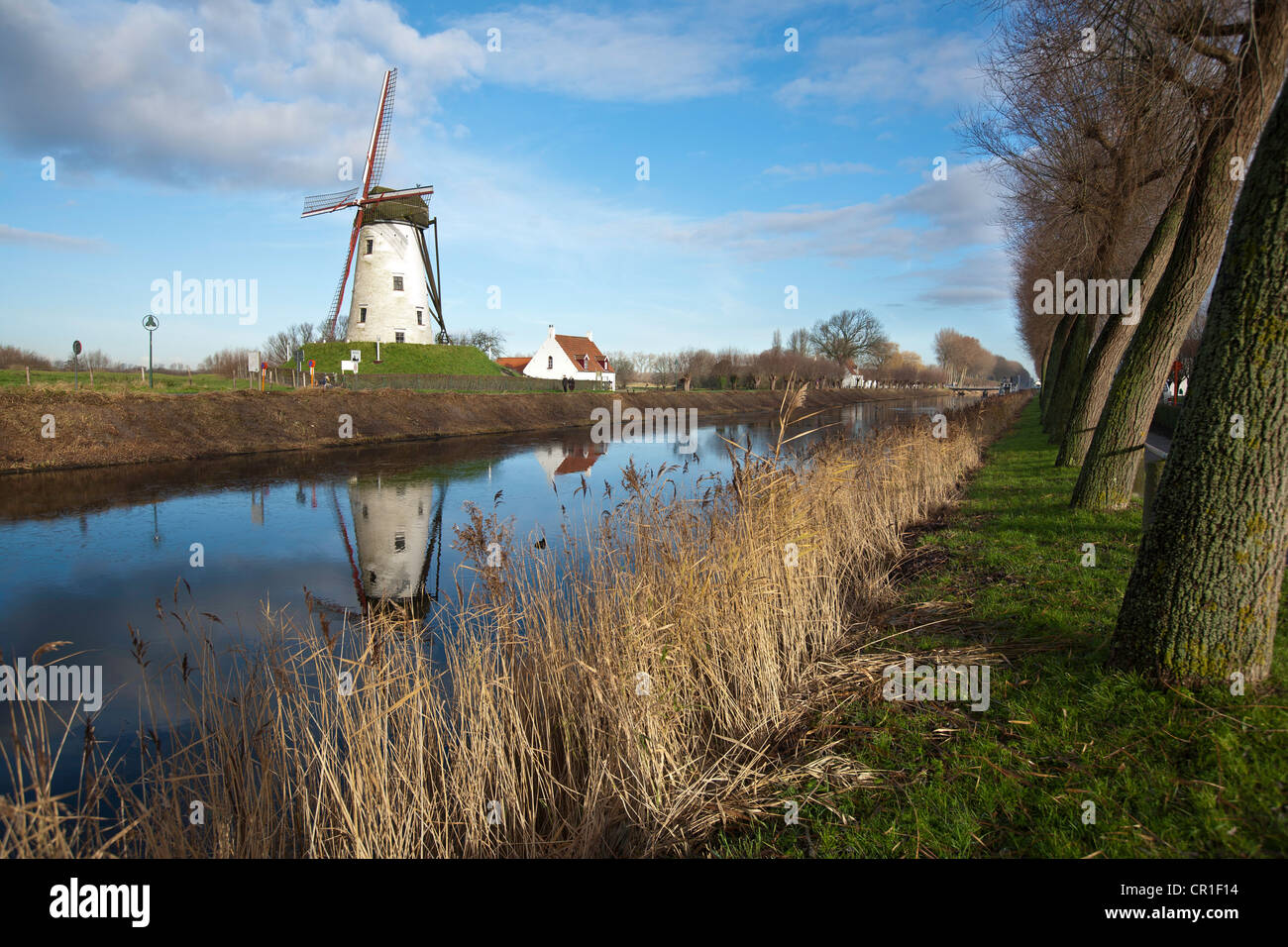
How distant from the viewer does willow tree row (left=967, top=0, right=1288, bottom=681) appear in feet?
11.4

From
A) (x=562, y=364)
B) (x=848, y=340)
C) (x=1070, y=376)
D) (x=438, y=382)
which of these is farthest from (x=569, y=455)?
(x=848, y=340)

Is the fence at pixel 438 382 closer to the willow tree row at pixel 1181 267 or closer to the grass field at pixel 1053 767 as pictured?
the willow tree row at pixel 1181 267

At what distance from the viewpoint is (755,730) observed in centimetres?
441

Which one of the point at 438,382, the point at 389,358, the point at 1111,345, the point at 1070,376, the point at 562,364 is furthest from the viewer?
the point at 562,364

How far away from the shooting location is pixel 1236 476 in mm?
3512

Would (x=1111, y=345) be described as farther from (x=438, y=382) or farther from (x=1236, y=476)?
(x=438, y=382)

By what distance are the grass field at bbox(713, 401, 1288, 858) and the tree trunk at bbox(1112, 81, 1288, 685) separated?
0.87ft

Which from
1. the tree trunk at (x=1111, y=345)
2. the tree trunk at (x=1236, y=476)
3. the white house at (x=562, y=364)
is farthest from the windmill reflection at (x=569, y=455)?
the white house at (x=562, y=364)

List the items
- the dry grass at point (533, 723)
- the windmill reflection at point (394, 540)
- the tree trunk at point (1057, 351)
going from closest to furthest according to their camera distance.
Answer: the dry grass at point (533, 723) → the windmill reflection at point (394, 540) → the tree trunk at point (1057, 351)

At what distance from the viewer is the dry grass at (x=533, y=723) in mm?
3297

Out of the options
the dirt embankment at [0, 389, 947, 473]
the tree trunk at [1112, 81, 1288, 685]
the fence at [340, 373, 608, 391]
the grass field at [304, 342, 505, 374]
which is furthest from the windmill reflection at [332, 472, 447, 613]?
the grass field at [304, 342, 505, 374]

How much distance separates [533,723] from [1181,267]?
8.54m

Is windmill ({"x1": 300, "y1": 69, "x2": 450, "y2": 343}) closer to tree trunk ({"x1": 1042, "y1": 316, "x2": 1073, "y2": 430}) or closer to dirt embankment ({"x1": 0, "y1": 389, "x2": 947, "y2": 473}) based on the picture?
dirt embankment ({"x1": 0, "y1": 389, "x2": 947, "y2": 473})

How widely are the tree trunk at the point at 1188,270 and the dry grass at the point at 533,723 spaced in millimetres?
4395
